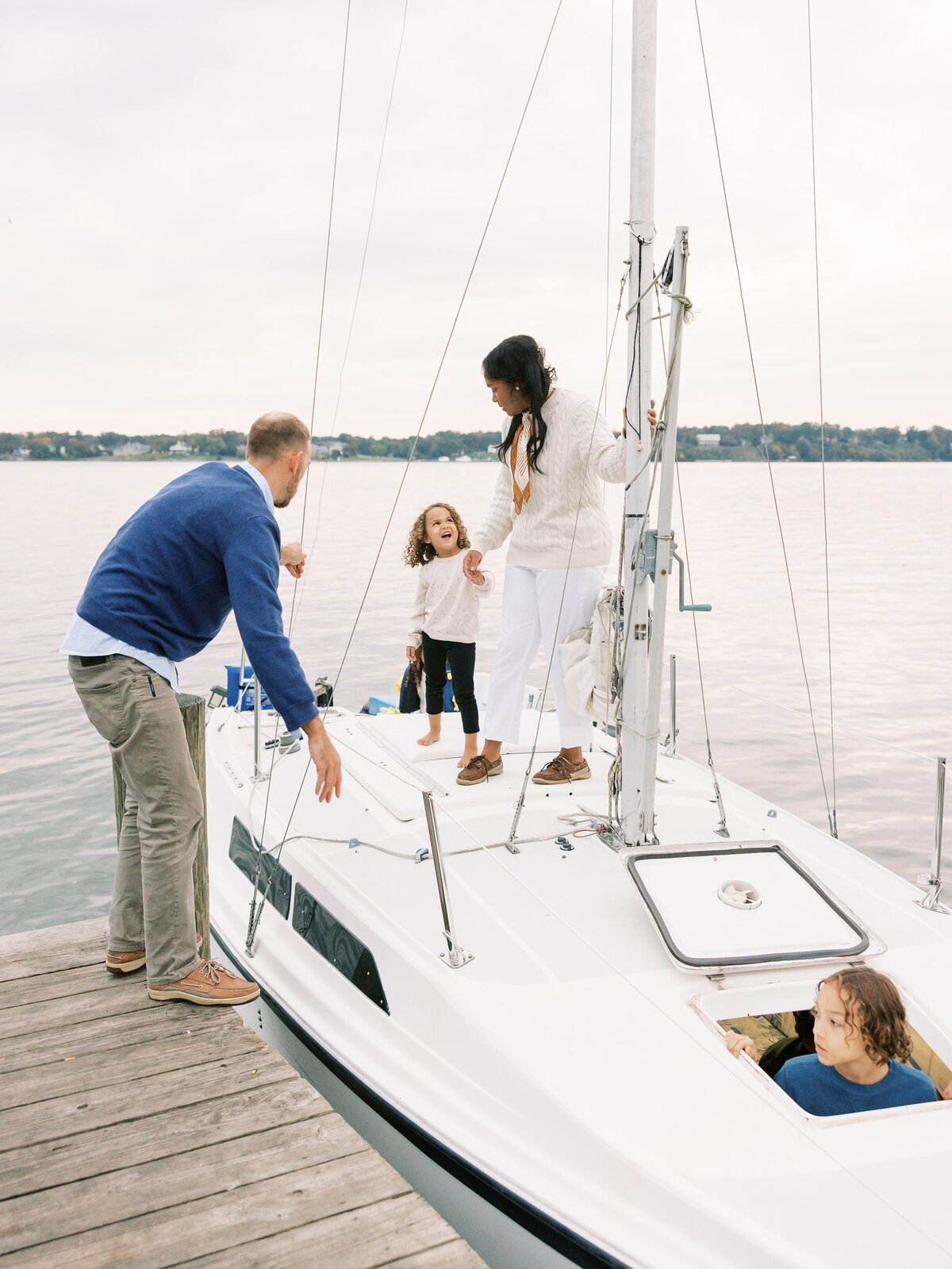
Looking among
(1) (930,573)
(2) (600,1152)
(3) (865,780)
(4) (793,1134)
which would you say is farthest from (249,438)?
(1) (930,573)

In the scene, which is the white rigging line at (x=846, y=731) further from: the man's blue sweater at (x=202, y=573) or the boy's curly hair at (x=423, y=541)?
the man's blue sweater at (x=202, y=573)

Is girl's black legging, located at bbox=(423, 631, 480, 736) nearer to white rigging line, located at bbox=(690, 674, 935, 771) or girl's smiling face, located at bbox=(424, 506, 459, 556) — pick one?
girl's smiling face, located at bbox=(424, 506, 459, 556)

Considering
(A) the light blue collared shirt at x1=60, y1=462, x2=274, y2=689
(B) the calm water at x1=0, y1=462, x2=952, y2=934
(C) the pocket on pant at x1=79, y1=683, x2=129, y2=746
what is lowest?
(B) the calm water at x1=0, y1=462, x2=952, y2=934

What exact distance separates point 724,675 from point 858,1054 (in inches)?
448

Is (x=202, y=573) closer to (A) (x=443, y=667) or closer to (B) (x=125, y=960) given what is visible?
(B) (x=125, y=960)

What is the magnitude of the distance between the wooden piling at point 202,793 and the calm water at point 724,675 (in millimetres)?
2322

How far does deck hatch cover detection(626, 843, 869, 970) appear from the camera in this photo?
2949mm

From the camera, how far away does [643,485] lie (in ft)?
12.0

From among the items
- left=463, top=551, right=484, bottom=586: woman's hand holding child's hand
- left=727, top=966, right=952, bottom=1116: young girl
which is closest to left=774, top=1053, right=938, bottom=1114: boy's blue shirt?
left=727, top=966, right=952, bottom=1116: young girl

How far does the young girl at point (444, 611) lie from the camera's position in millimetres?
A: 5215

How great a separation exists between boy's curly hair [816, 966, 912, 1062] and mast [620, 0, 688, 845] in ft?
4.20

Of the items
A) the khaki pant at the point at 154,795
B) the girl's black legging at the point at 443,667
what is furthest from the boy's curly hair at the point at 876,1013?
the girl's black legging at the point at 443,667

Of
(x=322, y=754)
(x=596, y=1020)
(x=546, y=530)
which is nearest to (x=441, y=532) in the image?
(x=546, y=530)

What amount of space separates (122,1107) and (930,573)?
896 inches
